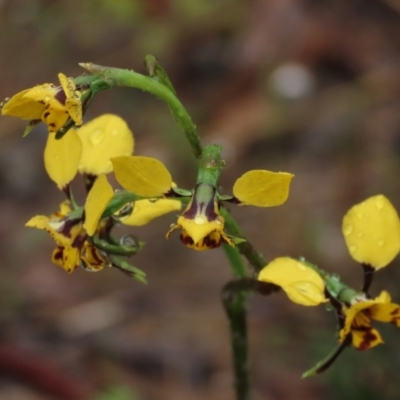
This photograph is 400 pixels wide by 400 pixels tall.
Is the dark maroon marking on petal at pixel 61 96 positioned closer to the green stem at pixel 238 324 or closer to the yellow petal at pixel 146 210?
the yellow petal at pixel 146 210

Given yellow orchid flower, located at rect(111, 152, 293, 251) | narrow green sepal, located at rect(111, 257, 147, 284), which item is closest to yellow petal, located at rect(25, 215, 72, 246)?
narrow green sepal, located at rect(111, 257, 147, 284)

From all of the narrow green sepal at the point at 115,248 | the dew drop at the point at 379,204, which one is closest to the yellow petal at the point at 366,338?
the dew drop at the point at 379,204

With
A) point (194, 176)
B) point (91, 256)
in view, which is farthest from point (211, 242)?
point (194, 176)

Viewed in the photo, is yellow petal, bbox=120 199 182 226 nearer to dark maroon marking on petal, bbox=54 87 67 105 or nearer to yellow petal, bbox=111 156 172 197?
yellow petal, bbox=111 156 172 197

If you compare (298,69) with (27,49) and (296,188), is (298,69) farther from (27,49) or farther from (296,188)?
(27,49)

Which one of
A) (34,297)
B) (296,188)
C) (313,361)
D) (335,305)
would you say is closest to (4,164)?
(34,297)

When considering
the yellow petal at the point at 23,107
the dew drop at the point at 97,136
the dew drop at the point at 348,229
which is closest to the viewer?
the yellow petal at the point at 23,107
